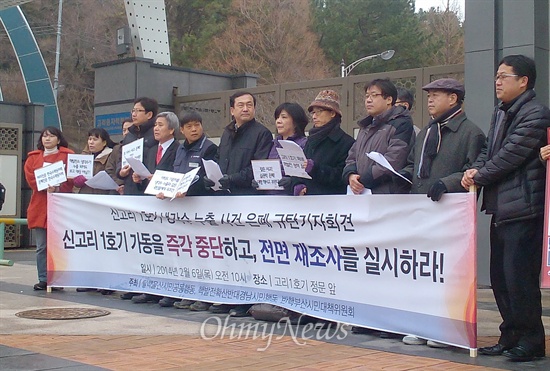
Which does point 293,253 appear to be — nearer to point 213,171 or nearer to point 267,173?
point 267,173

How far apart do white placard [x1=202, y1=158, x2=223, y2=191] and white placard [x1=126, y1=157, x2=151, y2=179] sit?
2.66 ft

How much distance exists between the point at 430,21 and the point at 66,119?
931 inches

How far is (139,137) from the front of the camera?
29.5 ft

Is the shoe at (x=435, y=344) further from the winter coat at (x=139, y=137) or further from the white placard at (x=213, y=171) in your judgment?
the winter coat at (x=139, y=137)

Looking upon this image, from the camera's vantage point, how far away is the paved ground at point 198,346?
210 inches

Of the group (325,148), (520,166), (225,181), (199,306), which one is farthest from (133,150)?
(520,166)

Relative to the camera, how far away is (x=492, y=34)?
9.12 meters

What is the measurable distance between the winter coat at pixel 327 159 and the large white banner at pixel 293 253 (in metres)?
0.28

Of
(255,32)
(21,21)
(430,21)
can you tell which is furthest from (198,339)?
(430,21)

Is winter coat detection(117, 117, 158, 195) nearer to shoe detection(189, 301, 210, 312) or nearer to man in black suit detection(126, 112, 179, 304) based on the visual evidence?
man in black suit detection(126, 112, 179, 304)

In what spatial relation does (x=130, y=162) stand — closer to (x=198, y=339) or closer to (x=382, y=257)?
(x=198, y=339)

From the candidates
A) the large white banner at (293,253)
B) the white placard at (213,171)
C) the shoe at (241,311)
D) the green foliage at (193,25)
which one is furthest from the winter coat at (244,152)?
the green foliage at (193,25)

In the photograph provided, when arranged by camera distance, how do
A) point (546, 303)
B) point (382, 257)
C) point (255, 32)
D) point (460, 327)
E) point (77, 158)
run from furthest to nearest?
1. point (255, 32)
2. point (77, 158)
3. point (546, 303)
4. point (382, 257)
5. point (460, 327)

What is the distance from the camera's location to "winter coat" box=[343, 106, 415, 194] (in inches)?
253
